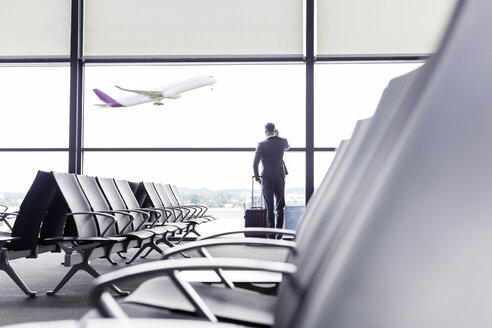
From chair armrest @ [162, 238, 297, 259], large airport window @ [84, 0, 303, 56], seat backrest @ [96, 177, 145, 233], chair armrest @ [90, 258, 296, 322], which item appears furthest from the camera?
large airport window @ [84, 0, 303, 56]

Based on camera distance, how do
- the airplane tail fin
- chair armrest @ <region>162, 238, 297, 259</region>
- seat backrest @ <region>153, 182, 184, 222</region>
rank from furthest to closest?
the airplane tail fin, seat backrest @ <region>153, 182, 184, 222</region>, chair armrest @ <region>162, 238, 297, 259</region>

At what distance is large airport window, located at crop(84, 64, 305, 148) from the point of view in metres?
7.47

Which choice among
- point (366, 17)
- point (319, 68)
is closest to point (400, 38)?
point (366, 17)

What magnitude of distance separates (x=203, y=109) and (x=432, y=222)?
7447 mm

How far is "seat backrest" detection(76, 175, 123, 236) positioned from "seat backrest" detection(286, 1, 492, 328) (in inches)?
142

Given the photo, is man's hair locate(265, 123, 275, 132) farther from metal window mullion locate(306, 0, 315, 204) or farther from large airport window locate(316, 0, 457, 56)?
large airport window locate(316, 0, 457, 56)

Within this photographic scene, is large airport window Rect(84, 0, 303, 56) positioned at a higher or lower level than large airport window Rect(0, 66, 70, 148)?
higher

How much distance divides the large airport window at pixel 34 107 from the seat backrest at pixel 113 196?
2.72m

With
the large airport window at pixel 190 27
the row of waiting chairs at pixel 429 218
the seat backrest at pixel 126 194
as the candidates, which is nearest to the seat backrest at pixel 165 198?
the seat backrest at pixel 126 194

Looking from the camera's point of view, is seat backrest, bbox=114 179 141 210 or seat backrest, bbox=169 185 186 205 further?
seat backrest, bbox=169 185 186 205

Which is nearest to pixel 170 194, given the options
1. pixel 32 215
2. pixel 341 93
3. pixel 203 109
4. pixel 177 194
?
pixel 177 194

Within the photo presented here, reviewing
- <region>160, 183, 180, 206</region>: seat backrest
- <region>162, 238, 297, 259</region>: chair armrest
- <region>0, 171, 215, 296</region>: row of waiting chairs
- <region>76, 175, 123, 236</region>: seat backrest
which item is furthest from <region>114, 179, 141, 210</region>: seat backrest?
<region>162, 238, 297, 259</region>: chair armrest

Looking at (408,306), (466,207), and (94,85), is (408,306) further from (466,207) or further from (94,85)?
(94,85)

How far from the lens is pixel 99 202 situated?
A: 14.7 ft
